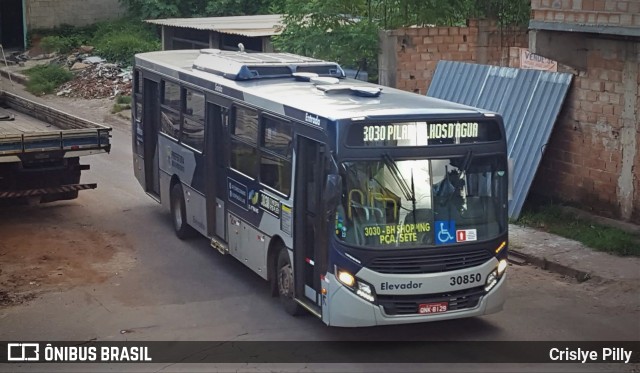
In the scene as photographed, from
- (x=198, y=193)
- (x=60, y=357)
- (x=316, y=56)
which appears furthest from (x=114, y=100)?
(x=60, y=357)

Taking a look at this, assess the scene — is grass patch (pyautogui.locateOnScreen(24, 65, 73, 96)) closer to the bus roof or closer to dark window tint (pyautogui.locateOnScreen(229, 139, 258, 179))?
the bus roof

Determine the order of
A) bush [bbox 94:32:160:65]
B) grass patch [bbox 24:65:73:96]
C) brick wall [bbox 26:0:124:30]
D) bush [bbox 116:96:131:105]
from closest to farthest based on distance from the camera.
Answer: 1. bush [bbox 116:96:131:105]
2. grass patch [bbox 24:65:73:96]
3. bush [bbox 94:32:160:65]
4. brick wall [bbox 26:0:124:30]

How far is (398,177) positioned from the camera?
9.98 meters

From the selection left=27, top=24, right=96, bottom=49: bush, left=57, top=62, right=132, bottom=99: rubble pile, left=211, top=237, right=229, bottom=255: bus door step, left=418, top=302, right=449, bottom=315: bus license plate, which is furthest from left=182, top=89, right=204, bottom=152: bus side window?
left=27, top=24, right=96, bottom=49: bush

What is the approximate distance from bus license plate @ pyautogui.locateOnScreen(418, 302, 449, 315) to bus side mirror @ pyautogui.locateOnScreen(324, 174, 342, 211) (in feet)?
4.60

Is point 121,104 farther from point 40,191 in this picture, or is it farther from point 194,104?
point 194,104

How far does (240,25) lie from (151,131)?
1389 centimetres

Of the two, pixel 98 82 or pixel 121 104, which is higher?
pixel 98 82

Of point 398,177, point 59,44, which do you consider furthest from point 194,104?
point 59,44

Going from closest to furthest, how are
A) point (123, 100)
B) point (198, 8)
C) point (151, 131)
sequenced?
1. point (151, 131)
2. point (123, 100)
3. point (198, 8)

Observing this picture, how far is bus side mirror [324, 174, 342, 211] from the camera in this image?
9852 mm

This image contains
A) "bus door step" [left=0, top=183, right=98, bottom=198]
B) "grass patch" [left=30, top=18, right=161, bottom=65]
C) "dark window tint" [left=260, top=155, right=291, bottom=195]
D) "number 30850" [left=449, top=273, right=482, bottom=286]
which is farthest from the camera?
"grass patch" [left=30, top=18, right=161, bottom=65]

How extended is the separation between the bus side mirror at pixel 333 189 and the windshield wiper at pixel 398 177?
53 cm

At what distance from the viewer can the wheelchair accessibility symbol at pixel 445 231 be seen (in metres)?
10.0
